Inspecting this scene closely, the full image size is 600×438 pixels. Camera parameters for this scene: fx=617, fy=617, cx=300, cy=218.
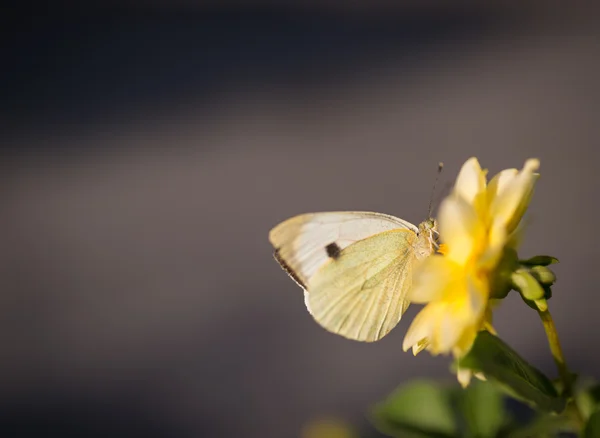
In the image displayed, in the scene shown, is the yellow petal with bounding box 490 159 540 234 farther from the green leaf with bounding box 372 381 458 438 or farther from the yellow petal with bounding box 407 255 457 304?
the green leaf with bounding box 372 381 458 438

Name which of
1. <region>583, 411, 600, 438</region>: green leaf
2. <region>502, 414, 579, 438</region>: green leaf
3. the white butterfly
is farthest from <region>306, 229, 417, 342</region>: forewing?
<region>583, 411, 600, 438</region>: green leaf

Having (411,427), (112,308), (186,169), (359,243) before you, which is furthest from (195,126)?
(411,427)

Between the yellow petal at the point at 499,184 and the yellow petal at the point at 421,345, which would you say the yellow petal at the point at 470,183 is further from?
the yellow petal at the point at 421,345

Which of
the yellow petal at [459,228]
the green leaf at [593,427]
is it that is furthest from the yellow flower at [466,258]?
the green leaf at [593,427]

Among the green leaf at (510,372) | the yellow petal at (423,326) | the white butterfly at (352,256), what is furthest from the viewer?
the white butterfly at (352,256)

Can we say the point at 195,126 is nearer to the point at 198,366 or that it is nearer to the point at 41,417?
the point at 198,366
